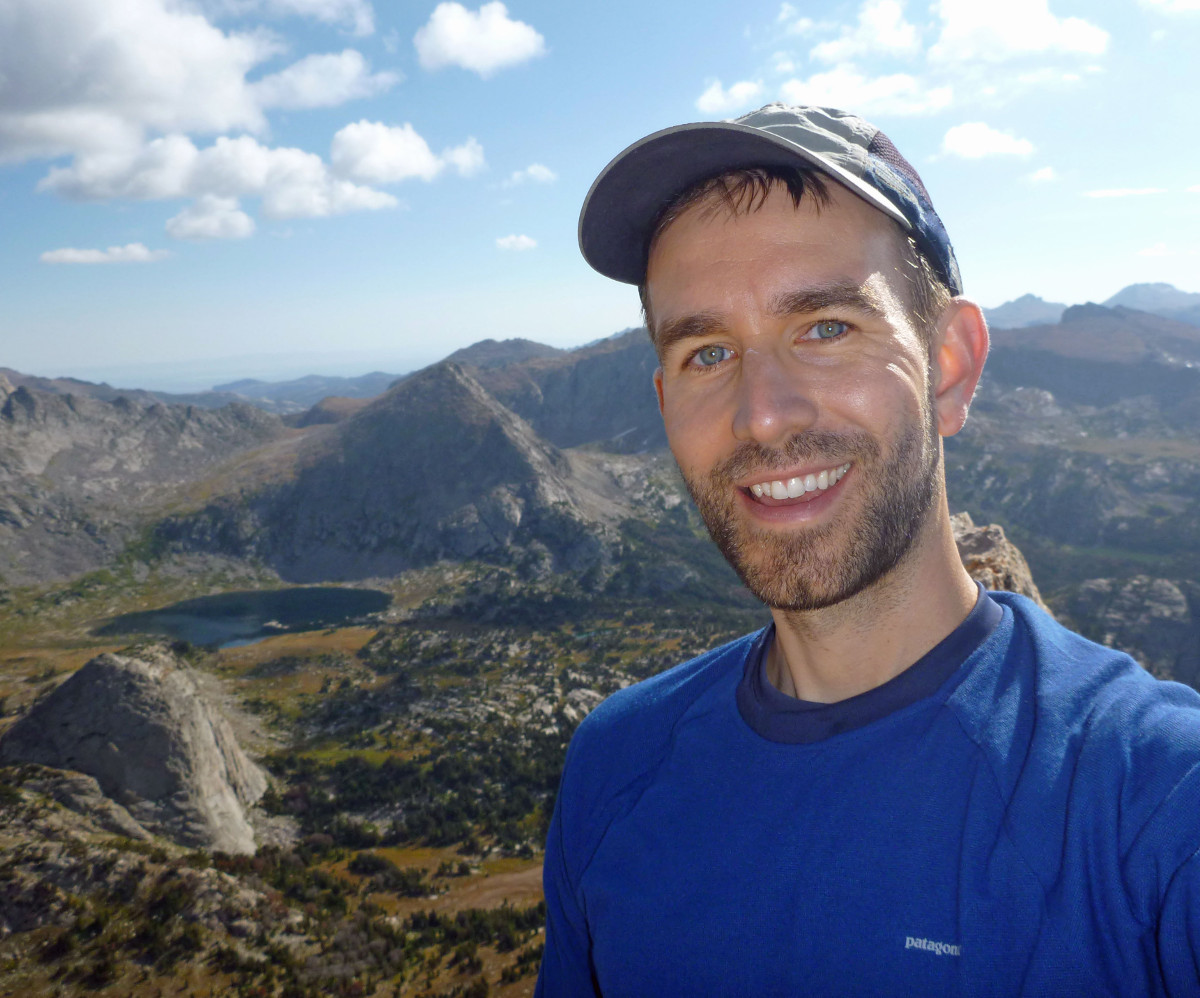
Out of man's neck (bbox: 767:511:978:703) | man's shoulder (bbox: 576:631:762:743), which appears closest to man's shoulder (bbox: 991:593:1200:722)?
man's neck (bbox: 767:511:978:703)

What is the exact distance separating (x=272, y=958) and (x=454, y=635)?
302ft

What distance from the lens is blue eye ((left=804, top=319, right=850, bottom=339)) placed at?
10.4 feet

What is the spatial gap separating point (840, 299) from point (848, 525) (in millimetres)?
1025

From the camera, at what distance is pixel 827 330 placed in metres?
3.21

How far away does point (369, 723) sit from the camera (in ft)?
248

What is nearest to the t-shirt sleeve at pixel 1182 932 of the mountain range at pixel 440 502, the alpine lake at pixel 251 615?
the alpine lake at pixel 251 615

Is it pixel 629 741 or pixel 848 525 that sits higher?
pixel 848 525

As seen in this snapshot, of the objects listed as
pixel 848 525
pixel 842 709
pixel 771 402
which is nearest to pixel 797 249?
pixel 771 402

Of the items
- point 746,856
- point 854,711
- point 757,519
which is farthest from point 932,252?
point 746,856

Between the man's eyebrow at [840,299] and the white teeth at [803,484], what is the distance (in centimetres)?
72

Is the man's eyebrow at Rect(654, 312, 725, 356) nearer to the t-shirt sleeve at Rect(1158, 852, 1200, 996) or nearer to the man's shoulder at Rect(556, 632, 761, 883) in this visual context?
the man's shoulder at Rect(556, 632, 761, 883)

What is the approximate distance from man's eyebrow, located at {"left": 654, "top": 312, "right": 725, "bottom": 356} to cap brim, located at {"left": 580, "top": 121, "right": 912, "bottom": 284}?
746 millimetres

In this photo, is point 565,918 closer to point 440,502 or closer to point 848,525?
point 848,525

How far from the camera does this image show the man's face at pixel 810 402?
304cm
